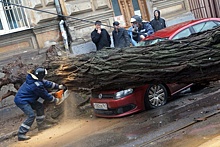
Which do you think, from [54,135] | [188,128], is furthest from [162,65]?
[54,135]

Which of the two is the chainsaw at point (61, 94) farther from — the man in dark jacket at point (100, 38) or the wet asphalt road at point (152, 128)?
the man in dark jacket at point (100, 38)

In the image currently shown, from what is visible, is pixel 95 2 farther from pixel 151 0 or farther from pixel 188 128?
pixel 188 128

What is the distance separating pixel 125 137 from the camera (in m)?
7.01

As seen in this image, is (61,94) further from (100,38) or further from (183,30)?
(100,38)

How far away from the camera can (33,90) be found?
8.20m

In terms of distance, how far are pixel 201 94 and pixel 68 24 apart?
517 cm

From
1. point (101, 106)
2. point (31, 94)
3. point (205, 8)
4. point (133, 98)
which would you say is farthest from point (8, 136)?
point (205, 8)

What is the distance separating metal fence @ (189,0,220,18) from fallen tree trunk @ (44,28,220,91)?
8737 mm

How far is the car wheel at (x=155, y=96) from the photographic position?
8531 millimetres

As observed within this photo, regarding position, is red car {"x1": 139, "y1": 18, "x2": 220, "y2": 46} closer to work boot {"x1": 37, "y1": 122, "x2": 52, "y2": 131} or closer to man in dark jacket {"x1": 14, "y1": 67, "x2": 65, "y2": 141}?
man in dark jacket {"x1": 14, "y1": 67, "x2": 65, "y2": 141}

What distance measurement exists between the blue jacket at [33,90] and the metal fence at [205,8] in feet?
29.6

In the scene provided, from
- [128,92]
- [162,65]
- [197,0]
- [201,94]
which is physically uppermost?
[197,0]

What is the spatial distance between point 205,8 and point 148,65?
32.8ft

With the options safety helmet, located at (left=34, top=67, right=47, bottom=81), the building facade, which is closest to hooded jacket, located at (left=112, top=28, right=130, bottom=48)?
the building facade
